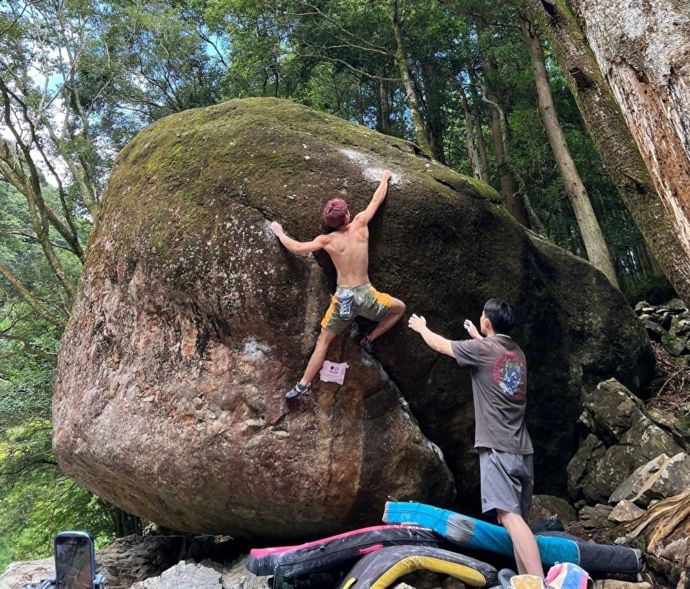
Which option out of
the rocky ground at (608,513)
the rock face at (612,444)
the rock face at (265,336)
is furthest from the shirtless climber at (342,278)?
the rock face at (612,444)

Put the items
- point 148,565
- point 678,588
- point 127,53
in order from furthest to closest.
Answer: point 127,53
point 148,565
point 678,588

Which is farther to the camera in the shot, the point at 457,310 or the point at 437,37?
the point at 437,37

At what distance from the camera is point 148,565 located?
6.49m

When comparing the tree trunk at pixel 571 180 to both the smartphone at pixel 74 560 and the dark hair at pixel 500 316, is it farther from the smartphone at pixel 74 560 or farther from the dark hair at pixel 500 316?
the smartphone at pixel 74 560

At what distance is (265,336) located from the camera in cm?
529

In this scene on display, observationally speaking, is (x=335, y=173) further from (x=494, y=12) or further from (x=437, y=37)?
(x=437, y=37)

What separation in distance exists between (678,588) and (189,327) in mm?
4799

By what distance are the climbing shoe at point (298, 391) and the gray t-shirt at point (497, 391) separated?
1496 millimetres

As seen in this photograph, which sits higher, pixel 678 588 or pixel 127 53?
pixel 127 53

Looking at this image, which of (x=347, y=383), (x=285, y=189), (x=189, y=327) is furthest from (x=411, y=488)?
(x=285, y=189)

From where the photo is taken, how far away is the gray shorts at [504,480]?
4.09 metres

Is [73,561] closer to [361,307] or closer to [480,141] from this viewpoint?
[361,307]

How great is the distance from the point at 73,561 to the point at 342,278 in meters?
3.20

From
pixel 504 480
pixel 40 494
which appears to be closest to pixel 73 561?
pixel 504 480
